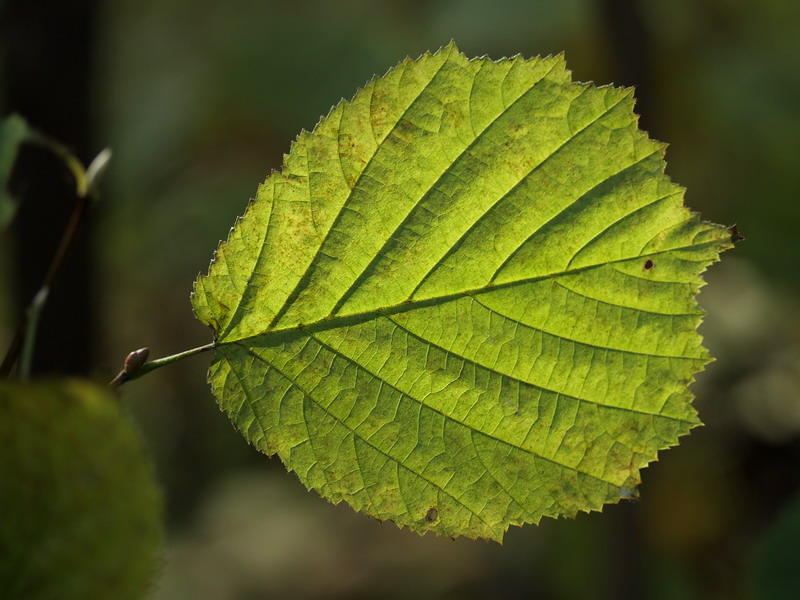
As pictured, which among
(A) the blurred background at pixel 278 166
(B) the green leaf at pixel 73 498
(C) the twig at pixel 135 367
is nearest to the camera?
(B) the green leaf at pixel 73 498

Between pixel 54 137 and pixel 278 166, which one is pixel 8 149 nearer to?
pixel 54 137

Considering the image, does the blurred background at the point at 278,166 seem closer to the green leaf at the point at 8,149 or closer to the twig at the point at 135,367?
the green leaf at the point at 8,149

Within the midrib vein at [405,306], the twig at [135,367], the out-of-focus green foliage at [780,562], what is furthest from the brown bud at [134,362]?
the out-of-focus green foliage at [780,562]

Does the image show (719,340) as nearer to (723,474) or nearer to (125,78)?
(723,474)

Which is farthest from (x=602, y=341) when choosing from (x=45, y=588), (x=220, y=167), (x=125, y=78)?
(x=125, y=78)

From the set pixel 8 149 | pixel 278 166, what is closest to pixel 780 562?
pixel 8 149

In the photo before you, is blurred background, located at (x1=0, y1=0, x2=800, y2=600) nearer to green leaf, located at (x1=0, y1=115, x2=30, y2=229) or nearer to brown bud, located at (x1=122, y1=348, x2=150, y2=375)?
green leaf, located at (x1=0, y1=115, x2=30, y2=229)

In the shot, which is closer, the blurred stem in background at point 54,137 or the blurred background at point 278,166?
the blurred stem in background at point 54,137
